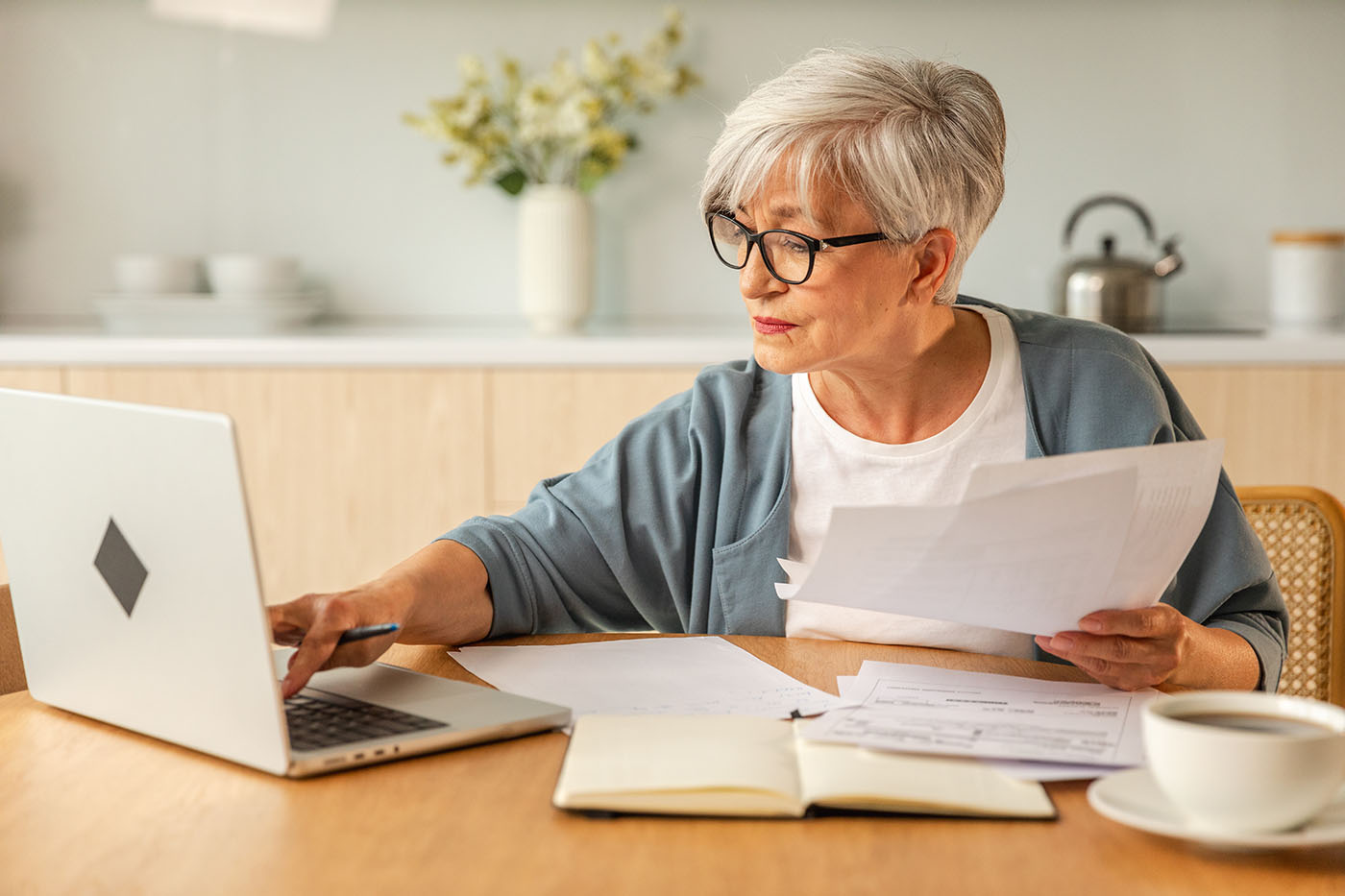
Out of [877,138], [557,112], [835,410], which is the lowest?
[835,410]

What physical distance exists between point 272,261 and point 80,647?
→ 2.17 metres

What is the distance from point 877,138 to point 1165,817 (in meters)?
0.77

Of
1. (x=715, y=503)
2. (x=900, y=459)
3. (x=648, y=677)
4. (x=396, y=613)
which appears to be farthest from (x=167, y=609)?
(x=900, y=459)

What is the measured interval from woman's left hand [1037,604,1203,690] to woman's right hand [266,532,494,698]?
1.64 ft

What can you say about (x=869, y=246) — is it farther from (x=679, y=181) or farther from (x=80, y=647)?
(x=679, y=181)

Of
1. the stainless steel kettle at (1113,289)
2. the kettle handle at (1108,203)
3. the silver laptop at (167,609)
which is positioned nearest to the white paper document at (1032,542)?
the silver laptop at (167,609)

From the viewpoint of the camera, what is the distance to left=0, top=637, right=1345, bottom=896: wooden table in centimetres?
71

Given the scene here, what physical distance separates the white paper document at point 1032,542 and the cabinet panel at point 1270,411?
5.87 ft

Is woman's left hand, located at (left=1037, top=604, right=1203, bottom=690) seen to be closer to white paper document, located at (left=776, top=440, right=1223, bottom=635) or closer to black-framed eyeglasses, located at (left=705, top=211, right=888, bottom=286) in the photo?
white paper document, located at (left=776, top=440, right=1223, bottom=635)

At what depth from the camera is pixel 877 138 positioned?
1.32m

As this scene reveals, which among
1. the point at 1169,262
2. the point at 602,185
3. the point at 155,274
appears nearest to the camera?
the point at 1169,262

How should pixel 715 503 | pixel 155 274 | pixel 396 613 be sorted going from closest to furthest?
pixel 396 613
pixel 715 503
pixel 155 274

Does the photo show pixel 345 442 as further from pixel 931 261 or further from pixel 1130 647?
pixel 1130 647

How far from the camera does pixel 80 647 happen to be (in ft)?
3.18
